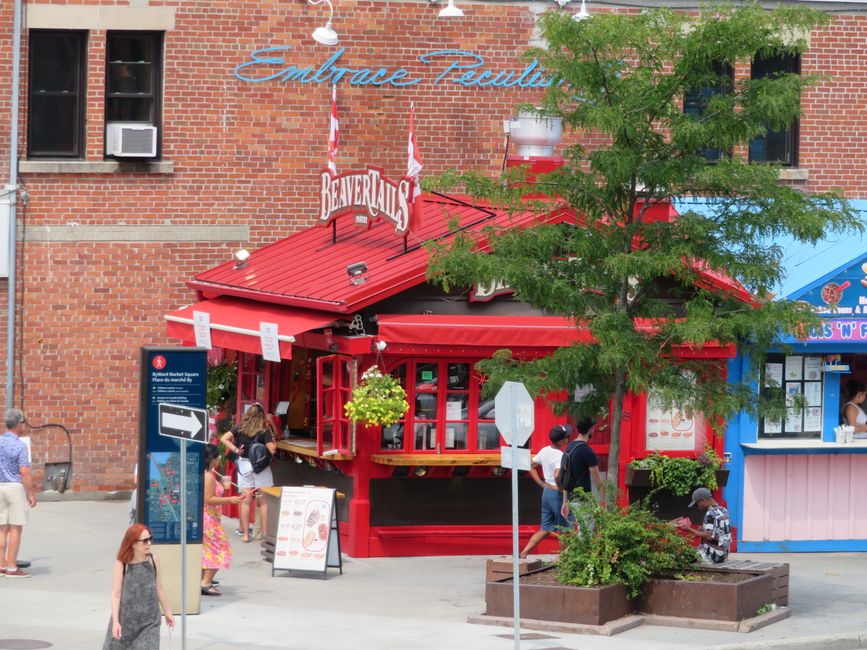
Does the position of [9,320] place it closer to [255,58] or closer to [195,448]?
[255,58]

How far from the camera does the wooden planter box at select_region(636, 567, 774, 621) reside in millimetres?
14352

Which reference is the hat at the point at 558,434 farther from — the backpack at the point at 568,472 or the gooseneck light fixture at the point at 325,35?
the gooseneck light fixture at the point at 325,35

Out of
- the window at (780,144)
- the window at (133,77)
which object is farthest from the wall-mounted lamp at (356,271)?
the window at (780,144)

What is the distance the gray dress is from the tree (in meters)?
4.66

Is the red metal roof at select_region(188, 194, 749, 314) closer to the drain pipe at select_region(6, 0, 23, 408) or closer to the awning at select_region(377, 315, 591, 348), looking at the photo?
the awning at select_region(377, 315, 591, 348)

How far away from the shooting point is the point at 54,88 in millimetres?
21875

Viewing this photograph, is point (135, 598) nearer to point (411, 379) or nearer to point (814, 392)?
point (411, 379)

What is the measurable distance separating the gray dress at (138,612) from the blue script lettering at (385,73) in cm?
1192

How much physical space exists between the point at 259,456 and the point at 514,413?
603cm

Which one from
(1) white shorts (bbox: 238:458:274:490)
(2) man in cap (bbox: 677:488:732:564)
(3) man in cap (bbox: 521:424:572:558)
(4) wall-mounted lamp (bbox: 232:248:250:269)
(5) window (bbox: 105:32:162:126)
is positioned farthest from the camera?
(5) window (bbox: 105:32:162:126)

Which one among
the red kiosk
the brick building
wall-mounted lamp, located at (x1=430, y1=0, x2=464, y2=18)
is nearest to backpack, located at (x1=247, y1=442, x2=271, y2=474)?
the red kiosk

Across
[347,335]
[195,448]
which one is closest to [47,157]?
[347,335]

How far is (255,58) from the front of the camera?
72.4ft

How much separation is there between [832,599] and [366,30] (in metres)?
10.6
